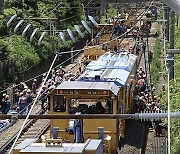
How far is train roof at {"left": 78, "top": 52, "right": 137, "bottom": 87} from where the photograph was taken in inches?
711

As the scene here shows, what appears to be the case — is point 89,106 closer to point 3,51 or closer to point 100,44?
point 100,44

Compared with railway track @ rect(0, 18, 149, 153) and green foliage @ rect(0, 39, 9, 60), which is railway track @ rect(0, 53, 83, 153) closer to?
railway track @ rect(0, 18, 149, 153)

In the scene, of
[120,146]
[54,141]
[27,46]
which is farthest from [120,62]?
[27,46]

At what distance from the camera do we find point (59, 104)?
16.6m

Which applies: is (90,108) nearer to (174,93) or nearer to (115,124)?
(115,124)

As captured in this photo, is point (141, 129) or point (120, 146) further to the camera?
point (141, 129)

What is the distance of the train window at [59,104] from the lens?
16.5m

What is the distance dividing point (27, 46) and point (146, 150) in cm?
1947

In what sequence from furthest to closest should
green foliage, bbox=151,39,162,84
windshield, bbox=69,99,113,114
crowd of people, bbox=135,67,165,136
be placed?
green foliage, bbox=151,39,162,84 < crowd of people, bbox=135,67,165,136 < windshield, bbox=69,99,113,114

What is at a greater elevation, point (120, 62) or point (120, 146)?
point (120, 62)

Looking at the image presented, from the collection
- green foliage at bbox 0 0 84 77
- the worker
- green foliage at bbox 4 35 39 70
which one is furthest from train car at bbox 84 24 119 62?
the worker

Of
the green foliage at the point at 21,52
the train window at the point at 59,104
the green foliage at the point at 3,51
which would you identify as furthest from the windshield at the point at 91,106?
the green foliage at the point at 21,52

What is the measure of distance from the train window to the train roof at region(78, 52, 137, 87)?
1506 mm

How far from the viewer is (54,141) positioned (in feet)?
41.1
